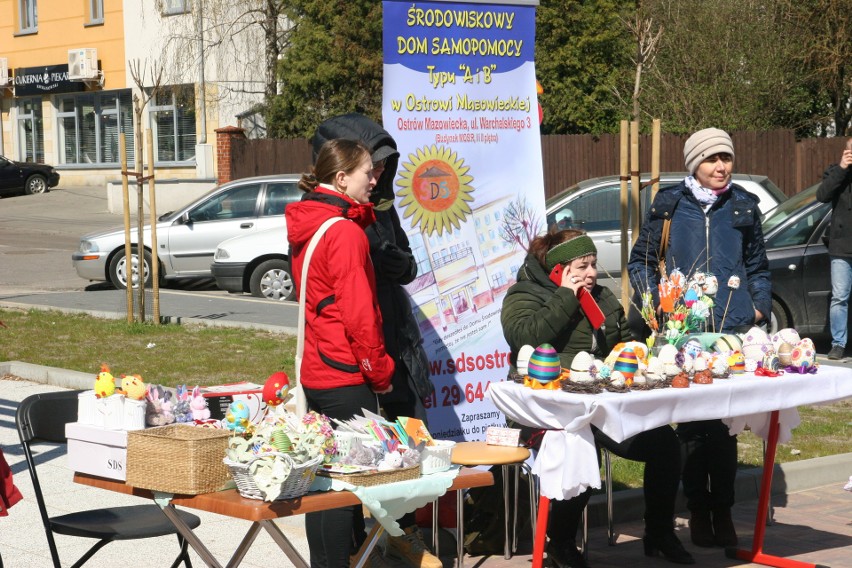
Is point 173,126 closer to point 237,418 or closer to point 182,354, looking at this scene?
point 182,354

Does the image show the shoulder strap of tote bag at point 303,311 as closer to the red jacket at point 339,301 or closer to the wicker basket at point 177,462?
the red jacket at point 339,301

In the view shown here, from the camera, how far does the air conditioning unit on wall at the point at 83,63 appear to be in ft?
127

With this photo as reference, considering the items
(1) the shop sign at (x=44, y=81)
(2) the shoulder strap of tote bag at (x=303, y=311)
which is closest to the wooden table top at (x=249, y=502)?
(2) the shoulder strap of tote bag at (x=303, y=311)

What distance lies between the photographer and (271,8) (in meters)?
32.3

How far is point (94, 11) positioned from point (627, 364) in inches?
1464

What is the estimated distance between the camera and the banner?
6551 millimetres

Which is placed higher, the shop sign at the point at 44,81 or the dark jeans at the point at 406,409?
the shop sign at the point at 44,81

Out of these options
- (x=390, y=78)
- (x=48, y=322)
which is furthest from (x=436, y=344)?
(x=48, y=322)

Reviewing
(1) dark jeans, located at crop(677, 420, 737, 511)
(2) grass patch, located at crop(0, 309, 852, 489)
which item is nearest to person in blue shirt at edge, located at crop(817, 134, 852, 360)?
(2) grass patch, located at crop(0, 309, 852, 489)

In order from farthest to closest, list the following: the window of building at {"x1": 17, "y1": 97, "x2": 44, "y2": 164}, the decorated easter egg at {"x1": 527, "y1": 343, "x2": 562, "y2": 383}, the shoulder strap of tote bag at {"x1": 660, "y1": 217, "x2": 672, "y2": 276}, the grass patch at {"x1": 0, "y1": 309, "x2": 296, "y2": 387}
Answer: the window of building at {"x1": 17, "y1": 97, "x2": 44, "y2": 164}
the grass patch at {"x1": 0, "y1": 309, "x2": 296, "y2": 387}
the shoulder strap of tote bag at {"x1": 660, "y1": 217, "x2": 672, "y2": 276}
the decorated easter egg at {"x1": 527, "y1": 343, "x2": 562, "y2": 383}

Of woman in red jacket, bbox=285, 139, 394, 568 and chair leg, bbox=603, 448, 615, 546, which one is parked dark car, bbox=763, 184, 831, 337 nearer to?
chair leg, bbox=603, 448, 615, 546

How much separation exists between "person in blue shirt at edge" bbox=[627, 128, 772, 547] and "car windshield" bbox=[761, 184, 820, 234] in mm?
5986

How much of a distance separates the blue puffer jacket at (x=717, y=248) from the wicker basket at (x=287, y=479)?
9.53 ft

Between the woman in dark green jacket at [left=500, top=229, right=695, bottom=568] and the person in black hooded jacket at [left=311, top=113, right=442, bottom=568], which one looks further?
the woman in dark green jacket at [left=500, top=229, right=695, bottom=568]
